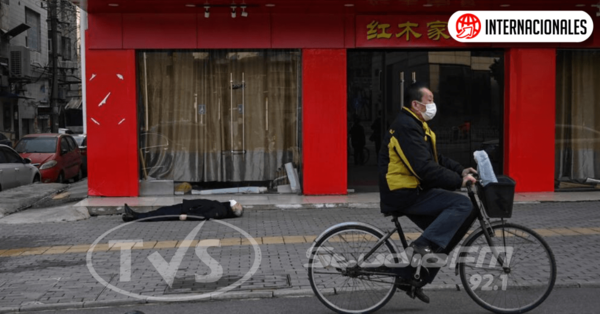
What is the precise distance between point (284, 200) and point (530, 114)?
5.51 metres

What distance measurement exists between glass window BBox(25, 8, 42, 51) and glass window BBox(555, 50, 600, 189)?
3262 centimetres

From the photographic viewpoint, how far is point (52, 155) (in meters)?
19.1

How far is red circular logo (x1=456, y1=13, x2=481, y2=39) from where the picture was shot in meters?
13.5

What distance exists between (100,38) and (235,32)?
8.84ft

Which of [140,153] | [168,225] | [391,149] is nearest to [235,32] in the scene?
[140,153]

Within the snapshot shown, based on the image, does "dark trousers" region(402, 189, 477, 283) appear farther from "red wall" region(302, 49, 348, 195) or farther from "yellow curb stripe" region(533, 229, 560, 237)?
"red wall" region(302, 49, 348, 195)

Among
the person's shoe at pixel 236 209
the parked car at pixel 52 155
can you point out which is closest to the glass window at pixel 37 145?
the parked car at pixel 52 155

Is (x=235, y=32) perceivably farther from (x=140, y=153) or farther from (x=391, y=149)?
(x=391, y=149)

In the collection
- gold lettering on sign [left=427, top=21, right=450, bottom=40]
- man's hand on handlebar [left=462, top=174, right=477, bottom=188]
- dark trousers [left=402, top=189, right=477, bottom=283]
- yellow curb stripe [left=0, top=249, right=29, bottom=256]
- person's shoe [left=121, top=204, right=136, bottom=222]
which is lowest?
yellow curb stripe [left=0, top=249, right=29, bottom=256]

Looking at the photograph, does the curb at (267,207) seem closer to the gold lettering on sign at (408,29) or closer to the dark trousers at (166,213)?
the dark trousers at (166,213)

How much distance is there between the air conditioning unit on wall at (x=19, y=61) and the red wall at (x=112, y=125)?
80.5 feet

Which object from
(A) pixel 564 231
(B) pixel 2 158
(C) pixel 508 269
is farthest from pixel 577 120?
(B) pixel 2 158

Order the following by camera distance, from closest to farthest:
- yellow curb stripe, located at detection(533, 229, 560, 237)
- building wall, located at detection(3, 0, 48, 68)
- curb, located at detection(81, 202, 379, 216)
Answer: yellow curb stripe, located at detection(533, 229, 560, 237) < curb, located at detection(81, 202, 379, 216) < building wall, located at detection(3, 0, 48, 68)

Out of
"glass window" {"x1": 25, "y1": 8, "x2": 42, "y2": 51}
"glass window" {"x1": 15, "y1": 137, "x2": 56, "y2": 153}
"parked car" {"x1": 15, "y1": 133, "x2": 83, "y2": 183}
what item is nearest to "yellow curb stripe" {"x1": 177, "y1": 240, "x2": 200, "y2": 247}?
"parked car" {"x1": 15, "y1": 133, "x2": 83, "y2": 183}
